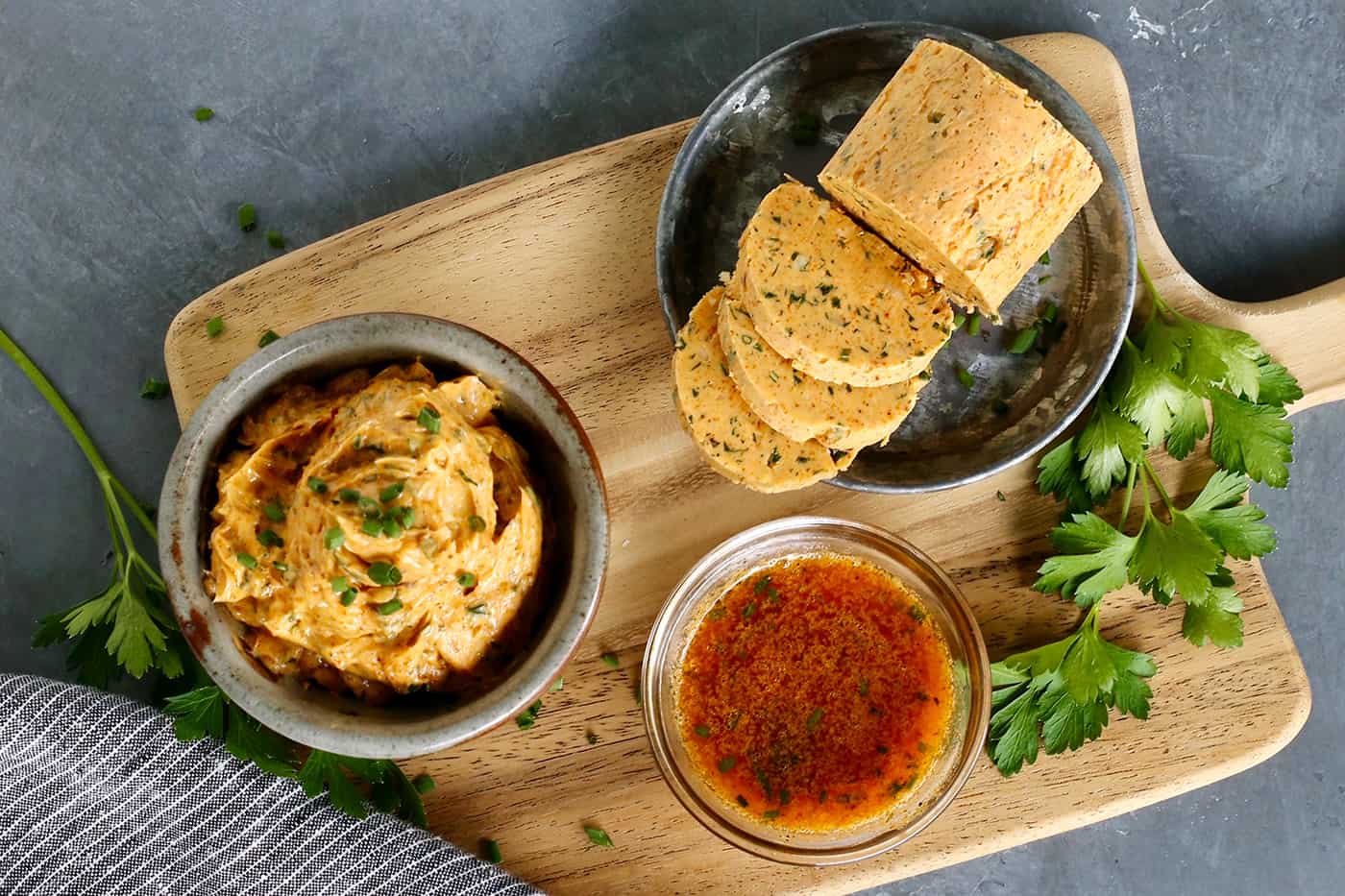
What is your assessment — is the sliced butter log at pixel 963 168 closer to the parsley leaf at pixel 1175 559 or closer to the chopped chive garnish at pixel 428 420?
the parsley leaf at pixel 1175 559

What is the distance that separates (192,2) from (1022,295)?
7.84 feet

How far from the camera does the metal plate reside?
2648 millimetres

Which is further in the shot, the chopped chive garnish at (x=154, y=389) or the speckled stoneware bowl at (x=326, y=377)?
the chopped chive garnish at (x=154, y=389)

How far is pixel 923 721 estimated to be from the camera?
9.15 ft

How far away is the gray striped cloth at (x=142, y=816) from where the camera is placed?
2.74 metres

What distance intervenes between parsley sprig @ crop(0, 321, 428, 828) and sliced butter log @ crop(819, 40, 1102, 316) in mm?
1727

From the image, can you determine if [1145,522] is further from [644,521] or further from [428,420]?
[428,420]

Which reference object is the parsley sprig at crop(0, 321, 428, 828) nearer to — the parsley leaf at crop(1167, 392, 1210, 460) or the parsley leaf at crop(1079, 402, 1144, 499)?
the parsley leaf at crop(1079, 402, 1144, 499)

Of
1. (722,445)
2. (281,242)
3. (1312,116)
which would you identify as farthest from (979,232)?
(281,242)

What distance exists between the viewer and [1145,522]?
275cm

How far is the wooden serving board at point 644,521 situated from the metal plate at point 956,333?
0.11 m

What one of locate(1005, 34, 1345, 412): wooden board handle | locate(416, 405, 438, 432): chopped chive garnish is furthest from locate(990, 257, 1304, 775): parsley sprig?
locate(416, 405, 438, 432): chopped chive garnish

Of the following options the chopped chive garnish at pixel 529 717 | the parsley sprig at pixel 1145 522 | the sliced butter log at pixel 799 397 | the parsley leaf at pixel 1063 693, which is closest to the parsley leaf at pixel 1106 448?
the parsley sprig at pixel 1145 522

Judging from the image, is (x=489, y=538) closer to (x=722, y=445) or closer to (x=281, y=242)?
(x=722, y=445)
